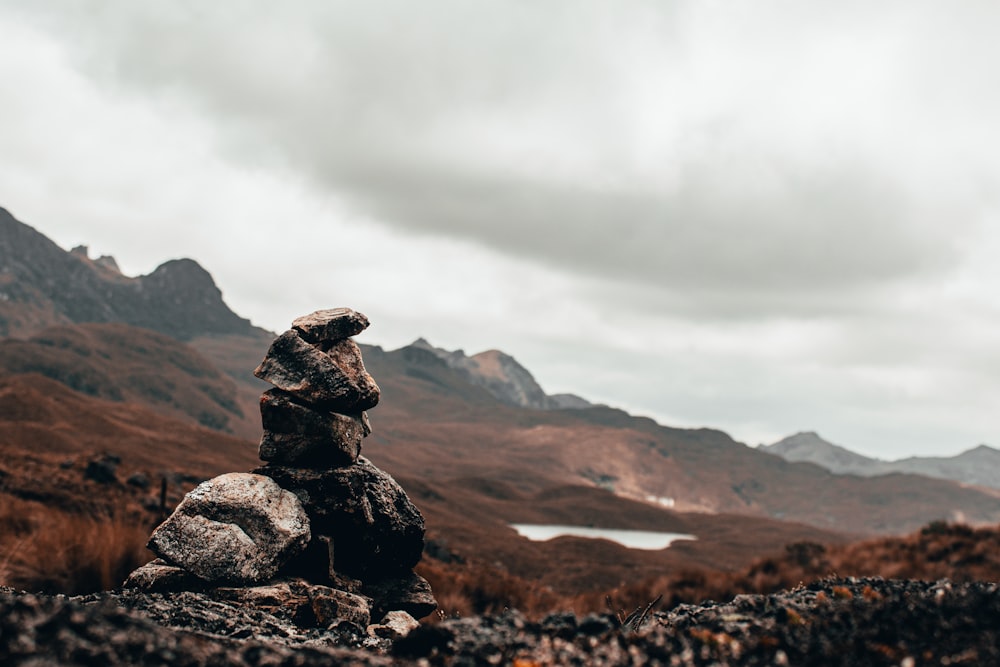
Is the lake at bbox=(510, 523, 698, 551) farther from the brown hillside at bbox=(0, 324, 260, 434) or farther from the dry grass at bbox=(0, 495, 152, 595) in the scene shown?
the brown hillside at bbox=(0, 324, 260, 434)

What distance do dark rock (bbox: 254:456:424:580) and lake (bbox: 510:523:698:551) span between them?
244ft

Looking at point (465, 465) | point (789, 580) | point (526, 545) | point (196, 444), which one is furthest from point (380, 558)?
point (465, 465)

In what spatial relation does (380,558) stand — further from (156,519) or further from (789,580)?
(789,580)

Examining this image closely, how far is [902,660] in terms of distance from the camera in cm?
458

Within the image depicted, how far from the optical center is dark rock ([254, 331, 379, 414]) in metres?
11.5

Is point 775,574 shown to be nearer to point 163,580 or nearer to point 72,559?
point 72,559

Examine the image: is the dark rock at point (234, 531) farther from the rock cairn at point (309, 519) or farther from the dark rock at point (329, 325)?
the dark rock at point (329, 325)

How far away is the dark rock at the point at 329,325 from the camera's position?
12086 millimetres

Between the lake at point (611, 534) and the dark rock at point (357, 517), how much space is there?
7443cm

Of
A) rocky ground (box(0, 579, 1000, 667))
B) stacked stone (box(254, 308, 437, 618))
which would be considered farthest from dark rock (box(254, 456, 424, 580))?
rocky ground (box(0, 579, 1000, 667))

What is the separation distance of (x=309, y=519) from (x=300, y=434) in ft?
4.73

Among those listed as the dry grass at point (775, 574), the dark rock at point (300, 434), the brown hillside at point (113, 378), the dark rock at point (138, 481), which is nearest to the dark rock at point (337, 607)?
the dark rock at point (300, 434)

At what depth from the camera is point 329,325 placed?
1213 centimetres

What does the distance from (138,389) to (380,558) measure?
191555 millimetres
